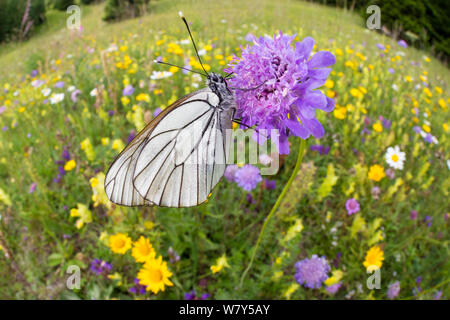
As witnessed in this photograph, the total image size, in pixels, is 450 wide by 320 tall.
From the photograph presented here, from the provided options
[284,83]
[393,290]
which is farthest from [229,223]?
[284,83]

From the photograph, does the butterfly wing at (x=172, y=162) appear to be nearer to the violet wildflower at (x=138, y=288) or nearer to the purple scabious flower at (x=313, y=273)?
the violet wildflower at (x=138, y=288)

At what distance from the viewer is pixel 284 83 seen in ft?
2.93

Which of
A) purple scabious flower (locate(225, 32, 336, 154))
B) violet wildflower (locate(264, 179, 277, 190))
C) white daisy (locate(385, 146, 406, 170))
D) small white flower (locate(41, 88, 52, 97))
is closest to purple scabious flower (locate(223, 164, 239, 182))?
violet wildflower (locate(264, 179, 277, 190))

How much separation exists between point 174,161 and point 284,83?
784 mm

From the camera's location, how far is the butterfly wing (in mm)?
1326

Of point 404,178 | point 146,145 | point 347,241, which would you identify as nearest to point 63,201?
point 146,145

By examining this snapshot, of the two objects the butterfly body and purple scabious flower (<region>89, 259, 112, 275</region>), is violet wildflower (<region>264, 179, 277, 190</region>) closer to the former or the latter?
the butterfly body

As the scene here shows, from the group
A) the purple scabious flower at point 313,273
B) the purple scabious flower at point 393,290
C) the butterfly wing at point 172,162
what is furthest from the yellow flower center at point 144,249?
the purple scabious flower at point 393,290

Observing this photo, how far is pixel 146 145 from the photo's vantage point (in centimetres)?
138

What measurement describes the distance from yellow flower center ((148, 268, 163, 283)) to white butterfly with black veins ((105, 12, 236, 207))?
39 cm

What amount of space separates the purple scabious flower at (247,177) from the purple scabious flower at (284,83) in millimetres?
861

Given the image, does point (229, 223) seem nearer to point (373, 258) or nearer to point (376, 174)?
point (373, 258)

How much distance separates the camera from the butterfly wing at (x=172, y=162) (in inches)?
52.2
